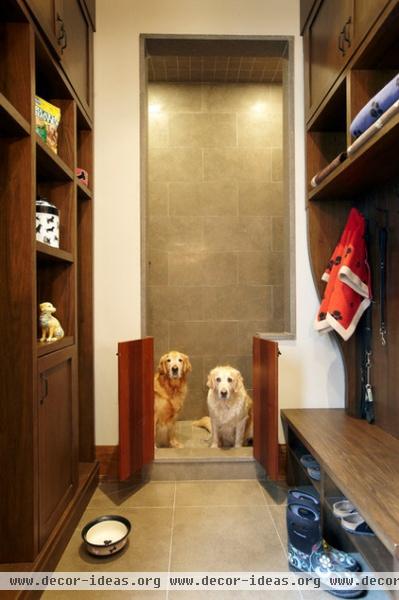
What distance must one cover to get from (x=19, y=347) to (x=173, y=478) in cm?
130

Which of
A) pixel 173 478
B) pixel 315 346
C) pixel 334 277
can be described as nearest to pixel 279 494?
pixel 173 478

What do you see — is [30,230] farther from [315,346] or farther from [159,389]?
[315,346]

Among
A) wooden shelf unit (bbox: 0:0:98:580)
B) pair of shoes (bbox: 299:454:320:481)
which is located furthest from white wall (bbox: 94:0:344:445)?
wooden shelf unit (bbox: 0:0:98:580)

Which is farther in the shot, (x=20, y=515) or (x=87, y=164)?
(x=87, y=164)

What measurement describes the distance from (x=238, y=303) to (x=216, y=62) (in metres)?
2.00

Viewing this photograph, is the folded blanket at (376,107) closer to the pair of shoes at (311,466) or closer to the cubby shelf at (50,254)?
the cubby shelf at (50,254)

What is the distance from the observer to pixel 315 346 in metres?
2.09

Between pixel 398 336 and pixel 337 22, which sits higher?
pixel 337 22

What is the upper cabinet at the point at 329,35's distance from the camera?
1285 millimetres

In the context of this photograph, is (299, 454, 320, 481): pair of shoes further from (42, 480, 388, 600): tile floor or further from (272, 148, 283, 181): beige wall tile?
(272, 148, 283, 181): beige wall tile

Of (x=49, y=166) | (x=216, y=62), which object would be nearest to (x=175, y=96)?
(x=216, y=62)

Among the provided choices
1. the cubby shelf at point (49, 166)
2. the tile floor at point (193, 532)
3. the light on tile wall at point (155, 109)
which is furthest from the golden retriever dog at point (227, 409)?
the light on tile wall at point (155, 109)

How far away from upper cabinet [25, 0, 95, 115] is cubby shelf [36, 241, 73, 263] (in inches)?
31.6

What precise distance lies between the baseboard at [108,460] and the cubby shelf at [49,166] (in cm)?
154
